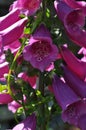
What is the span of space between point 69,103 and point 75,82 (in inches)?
4.1

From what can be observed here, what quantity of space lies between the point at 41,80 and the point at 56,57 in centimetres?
16

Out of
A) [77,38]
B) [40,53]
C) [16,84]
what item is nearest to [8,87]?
[16,84]

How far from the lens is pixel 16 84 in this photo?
2.54 meters

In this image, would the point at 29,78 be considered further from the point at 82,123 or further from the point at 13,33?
the point at 82,123

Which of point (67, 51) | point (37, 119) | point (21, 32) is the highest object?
point (21, 32)

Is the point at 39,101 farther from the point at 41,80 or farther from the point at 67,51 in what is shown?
the point at 67,51

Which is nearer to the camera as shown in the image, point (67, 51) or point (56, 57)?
point (56, 57)

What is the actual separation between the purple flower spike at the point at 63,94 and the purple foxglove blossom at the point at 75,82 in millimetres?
22

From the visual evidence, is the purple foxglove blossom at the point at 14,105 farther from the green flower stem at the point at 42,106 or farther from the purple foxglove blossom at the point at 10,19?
the purple foxglove blossom at the point at 10,19

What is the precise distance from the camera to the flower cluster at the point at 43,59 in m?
2.49

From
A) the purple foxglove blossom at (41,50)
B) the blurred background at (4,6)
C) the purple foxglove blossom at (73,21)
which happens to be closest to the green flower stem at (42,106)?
the purple foxglove blossom at (41,50)

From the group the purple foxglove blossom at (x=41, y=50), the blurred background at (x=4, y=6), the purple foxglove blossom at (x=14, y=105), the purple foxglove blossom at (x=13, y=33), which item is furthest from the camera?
the blurred background at (x=4, y=6)

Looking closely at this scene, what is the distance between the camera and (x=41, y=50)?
8.19 feet

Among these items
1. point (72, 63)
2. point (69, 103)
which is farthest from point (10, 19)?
point (69, 103)
